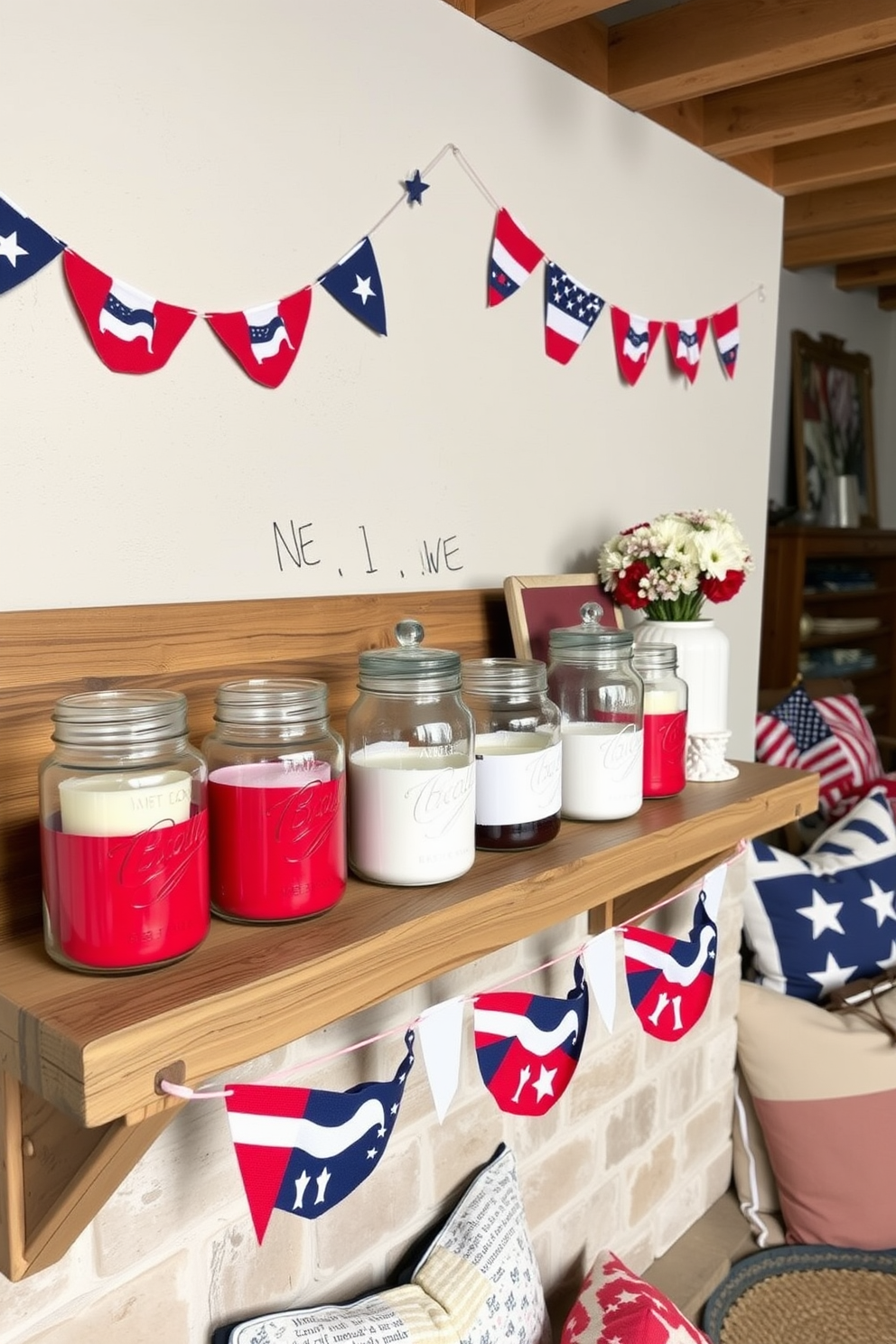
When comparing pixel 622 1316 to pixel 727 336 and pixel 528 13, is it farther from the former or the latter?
pixel 528 13

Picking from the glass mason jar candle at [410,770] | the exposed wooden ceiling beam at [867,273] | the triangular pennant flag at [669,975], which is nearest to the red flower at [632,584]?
the triangular pennant flag at [669,975]

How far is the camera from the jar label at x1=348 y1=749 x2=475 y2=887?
92cm

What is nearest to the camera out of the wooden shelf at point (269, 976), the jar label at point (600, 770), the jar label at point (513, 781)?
the wooden shelf at point (269, 976)

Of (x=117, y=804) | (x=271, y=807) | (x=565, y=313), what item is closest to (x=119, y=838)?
(x=117, y=804)

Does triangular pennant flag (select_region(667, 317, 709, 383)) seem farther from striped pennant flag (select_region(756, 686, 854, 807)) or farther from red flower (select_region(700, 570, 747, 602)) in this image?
striped pennant flag (select_region(756, 686, 854, 807))

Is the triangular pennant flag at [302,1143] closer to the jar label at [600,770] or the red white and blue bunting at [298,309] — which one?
the jar label at [600,770]

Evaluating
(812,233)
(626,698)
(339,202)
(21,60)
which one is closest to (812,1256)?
(626,698)

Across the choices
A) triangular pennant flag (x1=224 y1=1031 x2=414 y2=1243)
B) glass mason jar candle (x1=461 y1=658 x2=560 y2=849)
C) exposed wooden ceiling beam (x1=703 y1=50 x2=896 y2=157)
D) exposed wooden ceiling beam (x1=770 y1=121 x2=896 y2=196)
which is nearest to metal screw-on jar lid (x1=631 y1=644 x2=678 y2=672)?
glass mason jar candle (x1=461 y1=658 x2=560 y2=849)

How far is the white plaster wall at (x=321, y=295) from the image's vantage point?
2.92ft

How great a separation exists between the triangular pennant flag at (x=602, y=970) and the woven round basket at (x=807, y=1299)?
766 mm

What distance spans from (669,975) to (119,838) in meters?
0.73

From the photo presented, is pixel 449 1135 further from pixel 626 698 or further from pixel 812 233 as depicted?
pixel 812 233

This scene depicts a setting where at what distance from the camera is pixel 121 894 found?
743 mm

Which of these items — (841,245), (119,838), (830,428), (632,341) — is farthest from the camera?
(830,428)
